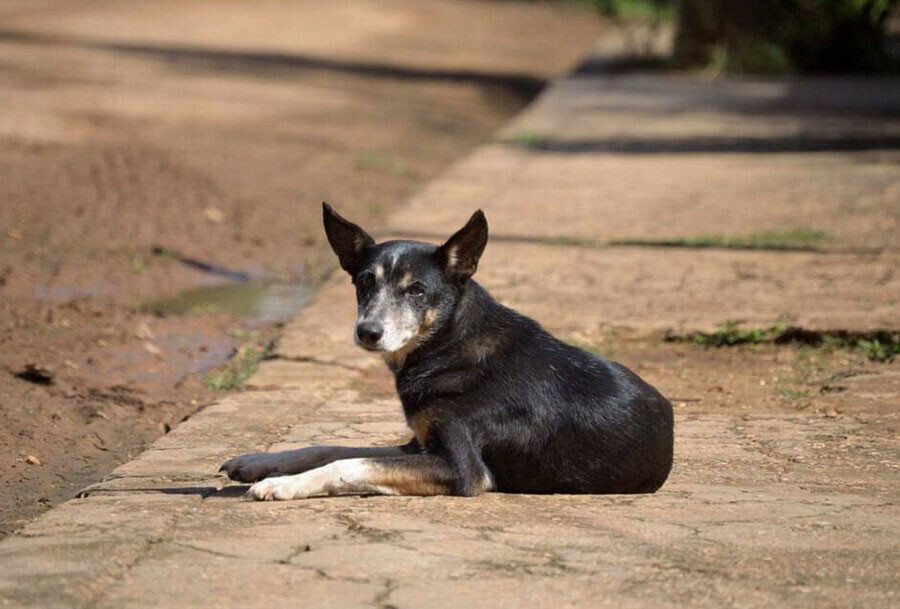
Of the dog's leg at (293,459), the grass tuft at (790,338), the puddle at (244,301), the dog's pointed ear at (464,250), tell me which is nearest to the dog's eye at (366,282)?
the dog's pointed ear at (464,250)

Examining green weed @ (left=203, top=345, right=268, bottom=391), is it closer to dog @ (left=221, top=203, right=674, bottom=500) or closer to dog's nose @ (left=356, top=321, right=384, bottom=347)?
dog @ (left=221, top=203, right=674, bottom=500)

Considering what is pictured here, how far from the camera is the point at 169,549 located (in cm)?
463

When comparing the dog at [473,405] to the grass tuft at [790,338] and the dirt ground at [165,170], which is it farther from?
the grass tuft at [790,338]

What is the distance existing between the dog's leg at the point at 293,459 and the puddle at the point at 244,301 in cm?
335

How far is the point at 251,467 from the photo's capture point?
543cm

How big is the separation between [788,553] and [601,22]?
1200 inches

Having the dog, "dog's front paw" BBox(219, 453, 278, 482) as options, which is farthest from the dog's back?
"dog's front paw" BBox(219, 453, 278, 482)

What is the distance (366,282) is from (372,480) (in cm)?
69

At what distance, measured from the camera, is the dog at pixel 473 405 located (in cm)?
519

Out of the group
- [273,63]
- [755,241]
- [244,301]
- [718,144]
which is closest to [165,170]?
[244,301]

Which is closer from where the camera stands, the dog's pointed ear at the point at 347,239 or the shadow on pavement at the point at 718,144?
the dog's pointed ear at the point at 347,239

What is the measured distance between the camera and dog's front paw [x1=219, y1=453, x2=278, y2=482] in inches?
213

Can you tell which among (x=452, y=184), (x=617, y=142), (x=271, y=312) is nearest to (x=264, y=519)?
(x=271, y=312)

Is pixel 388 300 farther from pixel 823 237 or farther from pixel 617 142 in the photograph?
pixel 617 142
